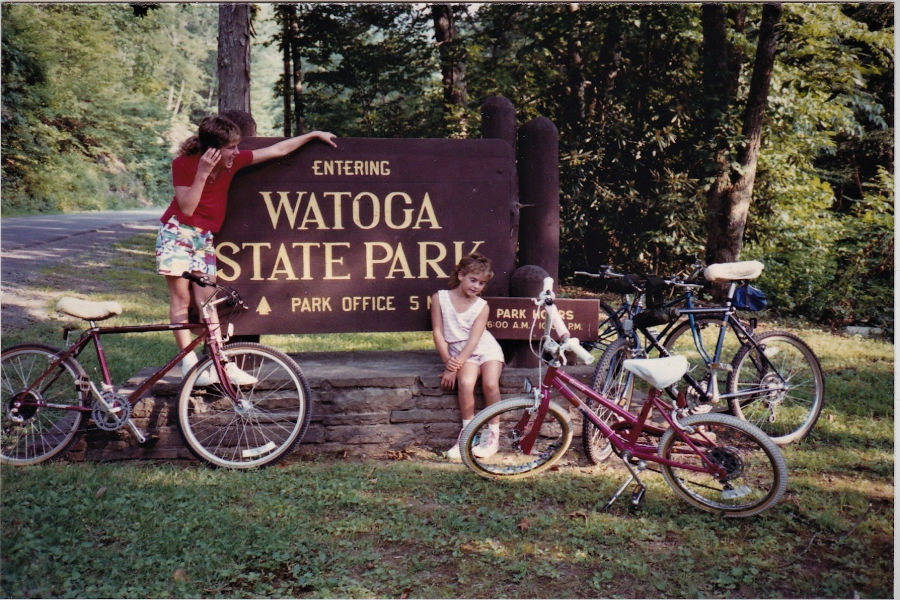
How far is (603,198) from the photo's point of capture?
11992 mm

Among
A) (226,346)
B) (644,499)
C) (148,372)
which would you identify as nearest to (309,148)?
(226,346)

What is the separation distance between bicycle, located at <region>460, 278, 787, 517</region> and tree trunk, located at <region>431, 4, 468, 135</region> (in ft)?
28.2

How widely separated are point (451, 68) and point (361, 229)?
9.00 metres

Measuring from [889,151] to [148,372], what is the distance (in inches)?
505

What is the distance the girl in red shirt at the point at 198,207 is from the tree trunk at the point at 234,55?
240cm

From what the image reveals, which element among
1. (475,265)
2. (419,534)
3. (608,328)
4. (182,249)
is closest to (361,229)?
(475,265)

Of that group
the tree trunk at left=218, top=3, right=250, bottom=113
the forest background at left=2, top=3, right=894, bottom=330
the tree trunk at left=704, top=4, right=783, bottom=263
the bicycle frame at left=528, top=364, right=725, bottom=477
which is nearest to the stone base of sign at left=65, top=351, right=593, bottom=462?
the bicycle frame at left=528, top=364, right=725, bottom=477

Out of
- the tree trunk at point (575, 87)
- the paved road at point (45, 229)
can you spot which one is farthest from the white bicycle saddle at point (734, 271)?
the paved road at point (45, 229)

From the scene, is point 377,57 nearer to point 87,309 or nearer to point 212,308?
point 212,308

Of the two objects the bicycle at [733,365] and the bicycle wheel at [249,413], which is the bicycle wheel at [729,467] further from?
the bicycle wheel at [249,413]

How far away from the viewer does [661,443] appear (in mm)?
3859

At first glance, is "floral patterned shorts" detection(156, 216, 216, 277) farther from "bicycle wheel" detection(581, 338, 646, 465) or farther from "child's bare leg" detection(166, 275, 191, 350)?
"bicycle wheel" detection(581, 338, 646, 465)

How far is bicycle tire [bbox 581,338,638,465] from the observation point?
4523 mm

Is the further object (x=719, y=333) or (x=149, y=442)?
(x=719, y=333)
